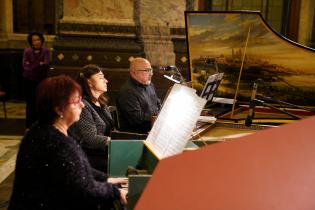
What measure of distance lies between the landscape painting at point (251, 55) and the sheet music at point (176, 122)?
5.12ft

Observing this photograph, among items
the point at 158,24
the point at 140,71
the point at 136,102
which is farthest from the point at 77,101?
the point at 158,24

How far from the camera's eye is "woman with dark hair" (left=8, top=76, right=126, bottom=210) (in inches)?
76.0

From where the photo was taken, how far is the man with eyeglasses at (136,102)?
3.93m

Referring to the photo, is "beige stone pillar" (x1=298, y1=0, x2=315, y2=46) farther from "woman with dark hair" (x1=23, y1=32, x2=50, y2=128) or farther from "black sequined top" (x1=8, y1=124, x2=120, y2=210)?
"black sequined top" (x1=8, y1=124, x2=120, y2=210)

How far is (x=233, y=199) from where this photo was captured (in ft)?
5.37

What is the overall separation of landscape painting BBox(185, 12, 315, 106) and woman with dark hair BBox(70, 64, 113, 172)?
106 cm

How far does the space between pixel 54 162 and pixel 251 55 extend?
102 inches

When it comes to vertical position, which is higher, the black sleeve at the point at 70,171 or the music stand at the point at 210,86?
the music stand at the point at 210,86

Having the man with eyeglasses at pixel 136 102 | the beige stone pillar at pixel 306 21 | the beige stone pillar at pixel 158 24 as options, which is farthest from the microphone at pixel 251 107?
the beige stone pillar at pixel 306 21

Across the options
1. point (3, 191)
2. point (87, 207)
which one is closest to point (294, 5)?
point (3, 191)

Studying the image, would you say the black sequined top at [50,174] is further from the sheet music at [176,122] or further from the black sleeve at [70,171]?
the sheet music at [176,122]

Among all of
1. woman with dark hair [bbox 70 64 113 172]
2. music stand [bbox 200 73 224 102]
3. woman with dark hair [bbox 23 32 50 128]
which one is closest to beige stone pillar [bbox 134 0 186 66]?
woman with dark hair [bbox 23 32 50 128]

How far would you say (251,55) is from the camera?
4074mm

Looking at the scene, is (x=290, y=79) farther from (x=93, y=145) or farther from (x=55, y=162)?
(x=55, y=162)
